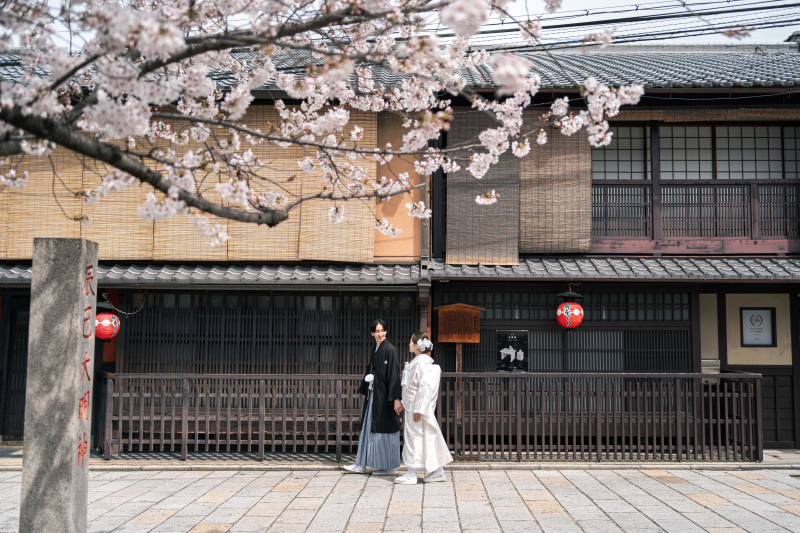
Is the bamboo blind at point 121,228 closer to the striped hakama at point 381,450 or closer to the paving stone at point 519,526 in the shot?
the striped hakama at point 381,450

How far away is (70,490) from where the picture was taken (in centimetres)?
527

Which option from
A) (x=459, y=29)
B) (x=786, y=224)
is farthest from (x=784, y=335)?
(x=459, y=29)

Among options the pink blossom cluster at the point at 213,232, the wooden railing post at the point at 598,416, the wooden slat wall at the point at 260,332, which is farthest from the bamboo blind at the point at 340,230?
the pink blossom cluster at the point at 213,232

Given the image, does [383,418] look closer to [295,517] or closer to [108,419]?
[295,517]

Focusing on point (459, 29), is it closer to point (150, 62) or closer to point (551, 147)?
point (150, 62)

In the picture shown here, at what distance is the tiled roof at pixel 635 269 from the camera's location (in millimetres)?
10078

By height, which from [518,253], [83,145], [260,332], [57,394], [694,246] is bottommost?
[57,394]

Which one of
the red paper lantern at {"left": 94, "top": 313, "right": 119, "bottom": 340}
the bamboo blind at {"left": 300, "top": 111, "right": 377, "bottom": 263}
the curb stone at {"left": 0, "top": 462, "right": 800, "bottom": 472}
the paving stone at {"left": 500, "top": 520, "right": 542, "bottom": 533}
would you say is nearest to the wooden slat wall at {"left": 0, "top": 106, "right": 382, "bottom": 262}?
the bamboo blind at {"left": 300, "top": 111, "right": 377, "bottom": 263}

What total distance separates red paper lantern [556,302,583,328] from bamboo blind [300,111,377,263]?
3.33m

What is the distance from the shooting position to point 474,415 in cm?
1052

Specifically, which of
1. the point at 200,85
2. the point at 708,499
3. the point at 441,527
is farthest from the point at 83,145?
the point at 708,499

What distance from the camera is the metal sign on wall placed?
429 inches

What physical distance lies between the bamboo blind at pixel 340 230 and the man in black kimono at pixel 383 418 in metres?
2.59

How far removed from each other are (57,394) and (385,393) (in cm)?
439
